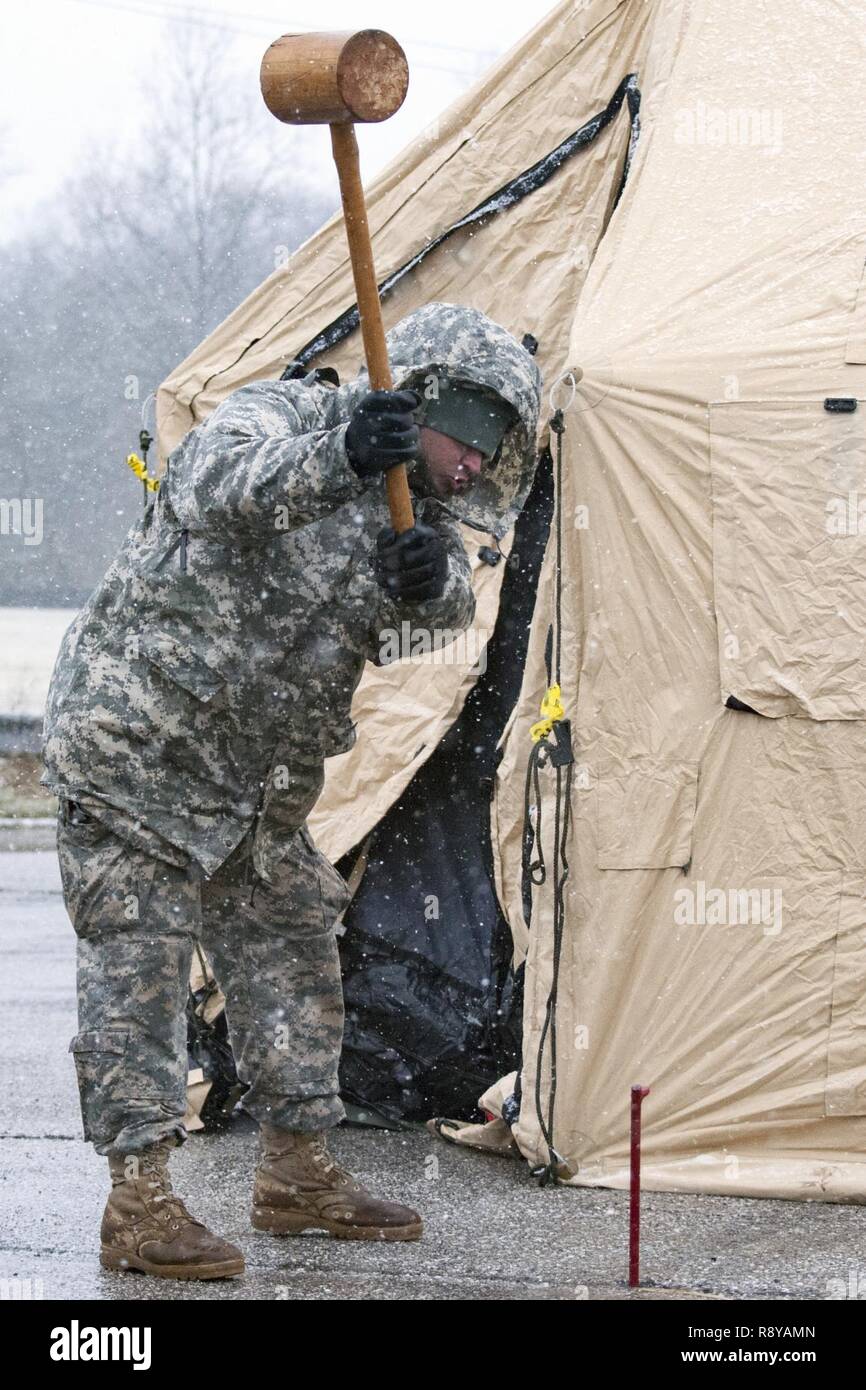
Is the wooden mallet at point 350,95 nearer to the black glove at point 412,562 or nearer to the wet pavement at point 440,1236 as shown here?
the black glove at point 412,562

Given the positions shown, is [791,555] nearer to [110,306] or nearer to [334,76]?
[334,76]

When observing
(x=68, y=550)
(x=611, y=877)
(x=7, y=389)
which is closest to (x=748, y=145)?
(x=611, y=877)

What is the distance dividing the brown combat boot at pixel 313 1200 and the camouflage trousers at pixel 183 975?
0.18ft

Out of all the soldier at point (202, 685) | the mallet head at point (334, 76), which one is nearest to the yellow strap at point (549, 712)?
the soldier at point (202, 685)

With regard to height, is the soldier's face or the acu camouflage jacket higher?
the soldier's face

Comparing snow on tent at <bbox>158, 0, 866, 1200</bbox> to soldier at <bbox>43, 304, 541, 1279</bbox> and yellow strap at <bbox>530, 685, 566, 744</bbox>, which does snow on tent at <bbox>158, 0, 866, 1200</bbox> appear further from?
soldier at <bbox>43, 304, 541, 1279</bbox>

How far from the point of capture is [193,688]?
133 inches

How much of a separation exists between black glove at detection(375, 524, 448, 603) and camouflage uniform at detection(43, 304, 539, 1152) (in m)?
0.07

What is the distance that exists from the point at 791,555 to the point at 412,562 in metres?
1.07

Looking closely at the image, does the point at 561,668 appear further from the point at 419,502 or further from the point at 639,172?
the point at 639,172

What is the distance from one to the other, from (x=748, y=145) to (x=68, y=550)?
534 inches

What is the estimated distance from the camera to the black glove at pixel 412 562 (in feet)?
10.5

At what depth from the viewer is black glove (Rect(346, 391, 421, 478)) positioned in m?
2.94

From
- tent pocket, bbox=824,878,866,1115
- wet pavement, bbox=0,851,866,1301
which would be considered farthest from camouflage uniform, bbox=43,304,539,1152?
tent pocket, bbox=824,878,866,1115
